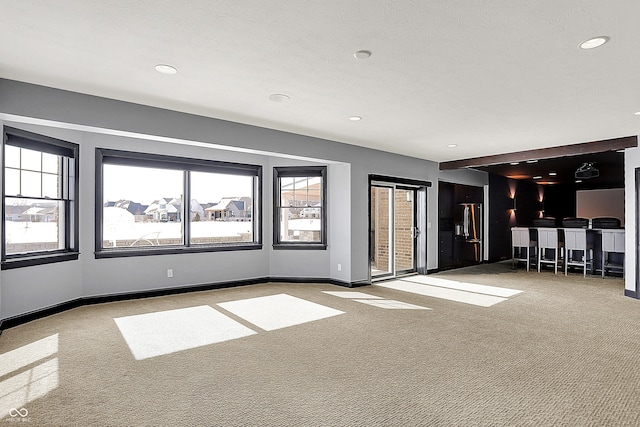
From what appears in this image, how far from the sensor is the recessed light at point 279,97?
153 inches

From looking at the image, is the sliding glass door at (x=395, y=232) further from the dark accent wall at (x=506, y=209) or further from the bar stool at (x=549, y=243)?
the dark accent wall at (x=506, y=209)

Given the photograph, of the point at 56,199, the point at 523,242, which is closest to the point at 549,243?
the point at 523,242

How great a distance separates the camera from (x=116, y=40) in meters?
2.67

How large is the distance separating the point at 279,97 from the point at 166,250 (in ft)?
10.3

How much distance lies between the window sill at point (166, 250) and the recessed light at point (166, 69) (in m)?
3.05

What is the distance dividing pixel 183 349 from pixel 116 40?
8.56ft

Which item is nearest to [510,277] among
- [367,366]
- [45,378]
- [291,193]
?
[291,193]

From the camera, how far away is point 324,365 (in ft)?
10.3

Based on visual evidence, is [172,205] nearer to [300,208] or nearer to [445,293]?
[300,208]

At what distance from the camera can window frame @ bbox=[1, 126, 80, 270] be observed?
4008mm

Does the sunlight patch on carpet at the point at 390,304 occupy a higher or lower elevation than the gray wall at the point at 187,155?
lower

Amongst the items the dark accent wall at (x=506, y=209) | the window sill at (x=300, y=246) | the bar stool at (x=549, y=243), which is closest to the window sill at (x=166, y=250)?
the window sill at (x=300, y=246)

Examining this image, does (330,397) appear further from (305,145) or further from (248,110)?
(305,145)

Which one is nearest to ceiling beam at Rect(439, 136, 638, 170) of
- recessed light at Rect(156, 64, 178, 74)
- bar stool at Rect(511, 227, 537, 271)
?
bar stool at Rect(511, 227, 537, 271)
